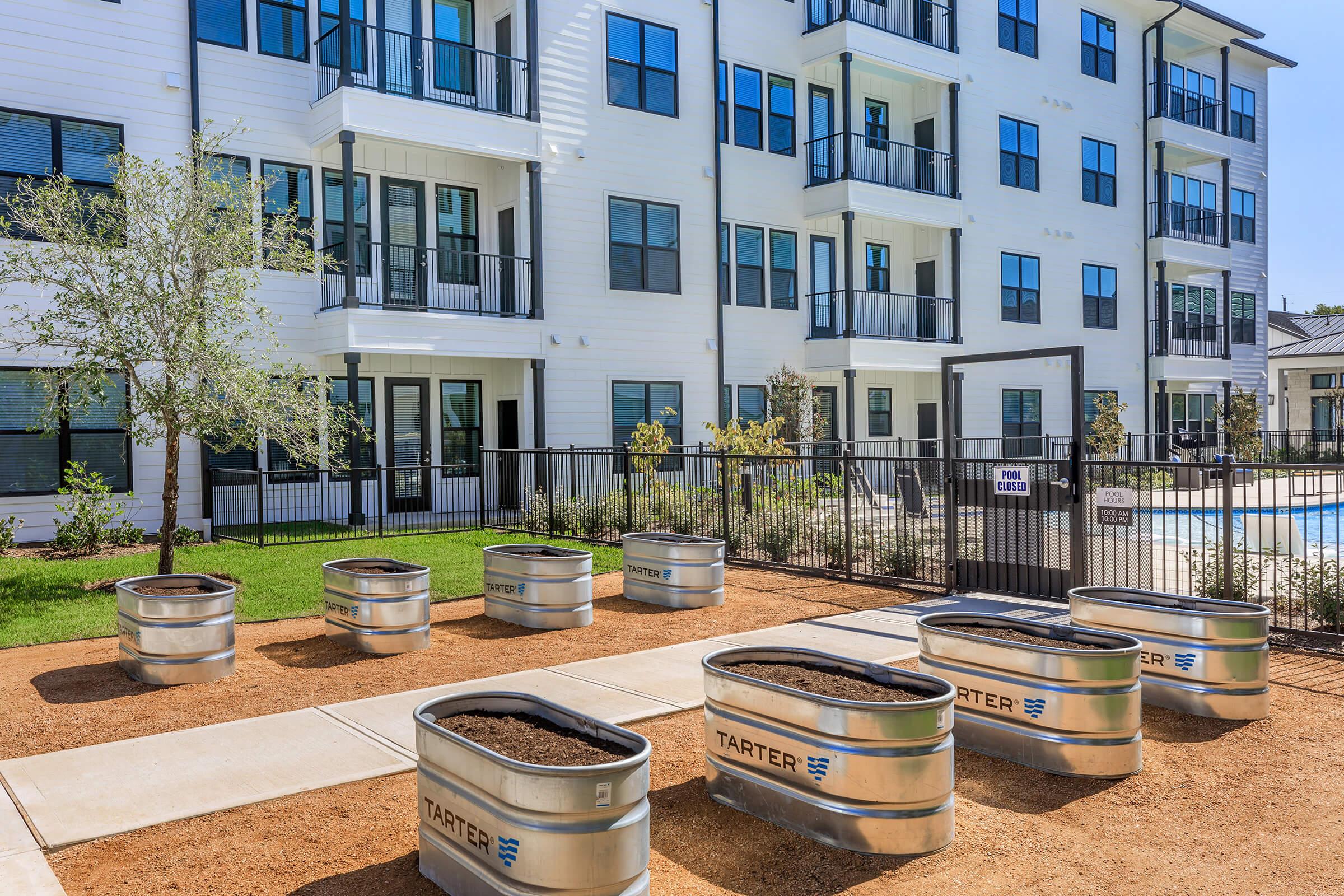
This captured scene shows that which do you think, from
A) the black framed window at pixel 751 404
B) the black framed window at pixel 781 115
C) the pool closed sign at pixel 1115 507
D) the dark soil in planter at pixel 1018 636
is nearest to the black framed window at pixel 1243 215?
the black framed window at pixel 781 115

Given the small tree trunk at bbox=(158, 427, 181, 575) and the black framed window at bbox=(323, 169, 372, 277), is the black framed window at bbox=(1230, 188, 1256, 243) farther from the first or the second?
the small tree trunk at bbox=(158, 427, 181, 575)

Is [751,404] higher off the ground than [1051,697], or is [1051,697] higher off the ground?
[751,404]

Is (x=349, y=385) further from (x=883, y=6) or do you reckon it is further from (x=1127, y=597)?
(x=883, y=6)

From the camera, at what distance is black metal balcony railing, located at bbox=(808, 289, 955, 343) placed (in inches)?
1009

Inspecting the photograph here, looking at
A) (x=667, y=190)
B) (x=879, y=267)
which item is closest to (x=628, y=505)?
→ (x=667, y=190)

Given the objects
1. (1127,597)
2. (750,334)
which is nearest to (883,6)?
(750,334)

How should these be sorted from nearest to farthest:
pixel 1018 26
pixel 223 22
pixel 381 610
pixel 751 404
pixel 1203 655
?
pixel 1203 655 → pixel 381 610 → pixel 223 22 → pixel 751 404 → pixel 1018 26

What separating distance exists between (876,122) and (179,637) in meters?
24.3

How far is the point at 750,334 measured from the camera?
24.3 m

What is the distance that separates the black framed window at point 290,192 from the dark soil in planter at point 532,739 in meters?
15.2

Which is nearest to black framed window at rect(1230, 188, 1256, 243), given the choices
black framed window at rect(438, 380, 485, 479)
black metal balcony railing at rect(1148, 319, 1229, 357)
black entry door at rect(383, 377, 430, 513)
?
black metal balcony railing at rect(1148, 319, 1229, 357)

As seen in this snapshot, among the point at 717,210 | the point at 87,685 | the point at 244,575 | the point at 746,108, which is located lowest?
the point at 87,685

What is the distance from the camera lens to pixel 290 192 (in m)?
18.5

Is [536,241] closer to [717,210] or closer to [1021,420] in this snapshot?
[717,210]
